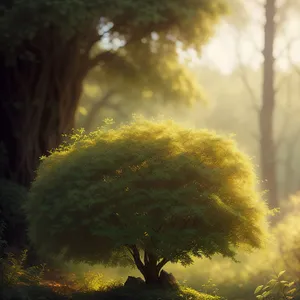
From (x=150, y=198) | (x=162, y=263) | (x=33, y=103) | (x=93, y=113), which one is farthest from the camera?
(x=93, y=113)

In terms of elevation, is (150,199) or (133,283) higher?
(150,199)

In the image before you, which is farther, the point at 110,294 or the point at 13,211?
the point at 13,211

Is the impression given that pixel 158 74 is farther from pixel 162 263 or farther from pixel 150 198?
pixel 150 198

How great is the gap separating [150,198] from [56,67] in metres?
8.70

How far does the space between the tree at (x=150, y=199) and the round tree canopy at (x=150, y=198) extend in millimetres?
16

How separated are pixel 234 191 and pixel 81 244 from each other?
9.07 ft

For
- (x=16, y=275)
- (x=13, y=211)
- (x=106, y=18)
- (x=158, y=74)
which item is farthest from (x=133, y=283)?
(x=158, y=74)

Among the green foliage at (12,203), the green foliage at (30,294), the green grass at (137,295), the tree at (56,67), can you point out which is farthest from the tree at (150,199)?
the tree at (56,67)

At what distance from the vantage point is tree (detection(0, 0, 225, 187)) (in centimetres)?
1566

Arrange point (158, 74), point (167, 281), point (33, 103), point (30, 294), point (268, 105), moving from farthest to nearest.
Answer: point (268, 105), point (158, 74), point (33, 103), point (167, 281), point (30, 294)

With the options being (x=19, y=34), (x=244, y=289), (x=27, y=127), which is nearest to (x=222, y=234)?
(x=244, y=289)

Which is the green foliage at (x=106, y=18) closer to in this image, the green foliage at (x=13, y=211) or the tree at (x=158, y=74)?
the tree at (x=158, y=74)

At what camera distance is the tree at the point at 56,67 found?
616 inches

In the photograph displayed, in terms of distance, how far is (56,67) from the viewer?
54.9ft
